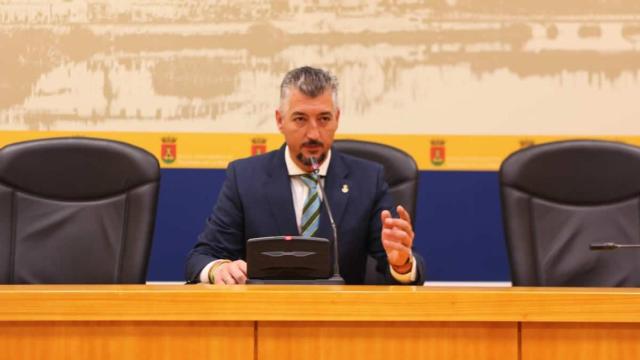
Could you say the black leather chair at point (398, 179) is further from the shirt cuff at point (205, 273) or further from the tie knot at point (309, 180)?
the shirt cuff at point (205, 273)

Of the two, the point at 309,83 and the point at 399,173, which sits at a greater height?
the point at 309,83

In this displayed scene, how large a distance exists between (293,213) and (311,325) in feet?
3.49

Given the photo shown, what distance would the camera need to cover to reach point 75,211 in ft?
8.45

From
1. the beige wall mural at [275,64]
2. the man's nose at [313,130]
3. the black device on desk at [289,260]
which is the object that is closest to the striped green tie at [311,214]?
the man's nose at [313,130]

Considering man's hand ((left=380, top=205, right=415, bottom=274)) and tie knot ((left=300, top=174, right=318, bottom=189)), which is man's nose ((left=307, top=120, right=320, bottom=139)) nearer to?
tie knot ((left=300, top=174, right=318, bottom=189))

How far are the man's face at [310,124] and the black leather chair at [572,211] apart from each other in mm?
570

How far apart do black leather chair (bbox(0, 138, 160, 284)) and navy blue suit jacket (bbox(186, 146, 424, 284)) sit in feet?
0.72

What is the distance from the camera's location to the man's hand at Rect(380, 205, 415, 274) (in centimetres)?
200

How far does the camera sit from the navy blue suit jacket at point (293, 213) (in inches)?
100

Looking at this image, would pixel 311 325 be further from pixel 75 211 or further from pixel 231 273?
pixel 75 211

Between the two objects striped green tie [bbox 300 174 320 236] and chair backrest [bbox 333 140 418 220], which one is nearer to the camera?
striped green tie [bbox 300 174 320 236]

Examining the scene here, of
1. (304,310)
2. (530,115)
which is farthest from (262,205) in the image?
(530,115)

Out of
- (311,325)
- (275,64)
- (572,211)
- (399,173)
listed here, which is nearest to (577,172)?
(572,211)

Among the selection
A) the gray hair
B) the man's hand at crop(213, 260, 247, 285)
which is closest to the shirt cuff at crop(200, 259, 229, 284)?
the man's hand at crop(213, 260, 247, 285)
